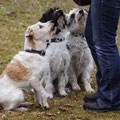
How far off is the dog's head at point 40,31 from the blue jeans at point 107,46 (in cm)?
100

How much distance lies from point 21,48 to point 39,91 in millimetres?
4001

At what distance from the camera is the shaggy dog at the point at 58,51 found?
197 inches

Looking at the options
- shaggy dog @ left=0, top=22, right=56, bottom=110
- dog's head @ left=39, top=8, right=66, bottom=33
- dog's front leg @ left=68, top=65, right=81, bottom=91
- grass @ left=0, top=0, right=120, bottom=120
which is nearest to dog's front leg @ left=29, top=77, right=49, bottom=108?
shaggy dog @ left=0, top=22, right=56, bottom=110

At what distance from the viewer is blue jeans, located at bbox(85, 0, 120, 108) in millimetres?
3453

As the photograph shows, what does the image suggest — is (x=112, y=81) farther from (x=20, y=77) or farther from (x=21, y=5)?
(x=21, y=5)

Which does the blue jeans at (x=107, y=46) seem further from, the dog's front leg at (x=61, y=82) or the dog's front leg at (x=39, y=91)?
the dog's front leg at (x=61, y=82)

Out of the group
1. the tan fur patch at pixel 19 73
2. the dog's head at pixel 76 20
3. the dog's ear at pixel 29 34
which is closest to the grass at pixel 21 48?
the tan fur patch at pixel 19 73

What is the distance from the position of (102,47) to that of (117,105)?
2.88 ft

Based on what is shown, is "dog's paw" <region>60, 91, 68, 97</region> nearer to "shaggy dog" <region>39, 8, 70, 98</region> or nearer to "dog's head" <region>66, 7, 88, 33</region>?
"shaggy dog" <region>39, 8, 70, 98</region>

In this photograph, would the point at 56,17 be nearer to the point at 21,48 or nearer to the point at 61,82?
the point at 61,82

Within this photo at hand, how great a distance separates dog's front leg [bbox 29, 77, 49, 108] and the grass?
11cm

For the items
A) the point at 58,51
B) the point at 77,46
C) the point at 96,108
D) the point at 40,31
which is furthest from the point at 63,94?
the point at 40,31

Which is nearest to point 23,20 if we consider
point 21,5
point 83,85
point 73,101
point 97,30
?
point 21,5

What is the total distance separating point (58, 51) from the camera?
5.06 m
